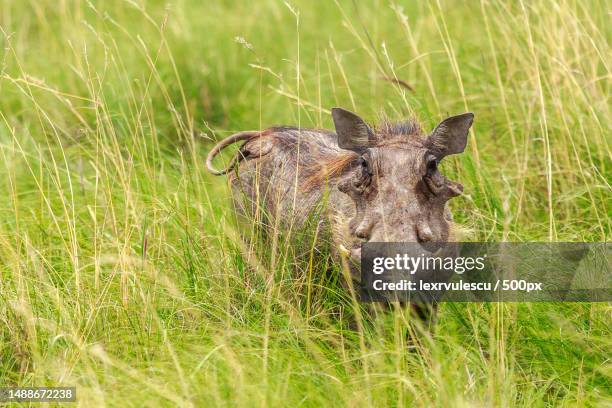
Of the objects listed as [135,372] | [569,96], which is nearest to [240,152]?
[135,372]

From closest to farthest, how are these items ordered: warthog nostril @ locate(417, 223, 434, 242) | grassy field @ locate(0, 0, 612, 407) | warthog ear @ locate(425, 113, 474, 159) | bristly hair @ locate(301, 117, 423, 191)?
grassy field @ locate(0, 0, 612, 407) → warthog nostril @ locate(417, 223, 434, 242) → warthog ear @ locate(425, 113, 474, 159) → bristly hair @ locate(301, 117, 423, 191)

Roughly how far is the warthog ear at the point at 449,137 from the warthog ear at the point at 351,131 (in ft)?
0.69

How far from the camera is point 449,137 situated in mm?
3932

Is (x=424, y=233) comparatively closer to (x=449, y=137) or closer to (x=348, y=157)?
(x=449, y=137)

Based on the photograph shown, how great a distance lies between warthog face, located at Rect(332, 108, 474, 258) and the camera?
11.6ft

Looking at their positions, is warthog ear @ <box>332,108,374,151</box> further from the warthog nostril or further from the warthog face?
the warthog nostril

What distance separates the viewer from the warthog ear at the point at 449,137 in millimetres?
3902

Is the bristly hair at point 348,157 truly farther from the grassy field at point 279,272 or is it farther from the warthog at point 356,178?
the grassy field at point 279,272

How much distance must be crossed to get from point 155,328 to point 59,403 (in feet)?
1.65

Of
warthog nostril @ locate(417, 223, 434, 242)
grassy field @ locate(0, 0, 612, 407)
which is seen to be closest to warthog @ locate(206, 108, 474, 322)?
warthog nostril @ locate(417, 223, 434, 242)

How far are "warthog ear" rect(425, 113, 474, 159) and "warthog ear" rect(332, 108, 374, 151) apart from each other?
0.21 m

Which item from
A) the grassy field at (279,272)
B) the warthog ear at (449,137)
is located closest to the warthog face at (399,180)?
the warthog ear at (449,137)

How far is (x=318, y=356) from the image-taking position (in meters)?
3.43

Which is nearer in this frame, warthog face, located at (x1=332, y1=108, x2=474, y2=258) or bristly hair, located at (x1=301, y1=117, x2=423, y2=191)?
warthog face, located at (x1=332, y1=108, x2=474, y2=258)
